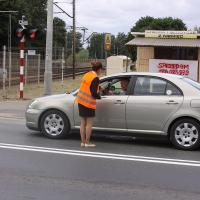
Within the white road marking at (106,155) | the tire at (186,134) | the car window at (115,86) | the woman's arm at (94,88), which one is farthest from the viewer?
the car window at (115,86)

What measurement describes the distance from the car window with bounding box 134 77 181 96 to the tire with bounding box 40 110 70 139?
1.61 m

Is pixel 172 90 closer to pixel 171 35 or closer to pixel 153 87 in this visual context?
pixel 153 87

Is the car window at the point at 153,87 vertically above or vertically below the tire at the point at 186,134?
above

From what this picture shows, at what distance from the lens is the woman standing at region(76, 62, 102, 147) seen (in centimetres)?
998

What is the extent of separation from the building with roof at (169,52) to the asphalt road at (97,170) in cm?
1042

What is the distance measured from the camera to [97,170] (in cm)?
788

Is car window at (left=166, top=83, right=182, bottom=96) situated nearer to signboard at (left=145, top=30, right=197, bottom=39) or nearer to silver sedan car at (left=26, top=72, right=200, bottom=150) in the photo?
silver sedan car at (left=26, top=72, right=200, bottom=150)

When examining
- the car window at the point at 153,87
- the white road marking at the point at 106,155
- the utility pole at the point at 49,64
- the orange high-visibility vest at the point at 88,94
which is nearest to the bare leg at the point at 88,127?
the orange high-visibility vest at the point at 88,94

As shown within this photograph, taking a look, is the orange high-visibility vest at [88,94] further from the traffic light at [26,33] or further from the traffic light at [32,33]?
the traffic light at [26,33]

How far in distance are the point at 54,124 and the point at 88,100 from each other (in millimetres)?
1228

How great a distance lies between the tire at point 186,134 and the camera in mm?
9695

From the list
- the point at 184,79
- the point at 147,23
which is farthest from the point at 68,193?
the point at 147,23

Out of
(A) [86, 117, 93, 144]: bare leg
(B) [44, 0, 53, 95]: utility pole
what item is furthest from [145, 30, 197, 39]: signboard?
(A) [86, 117, 93, 144]: bare leg

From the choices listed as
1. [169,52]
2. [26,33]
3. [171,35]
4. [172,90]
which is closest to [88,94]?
[172,90]
